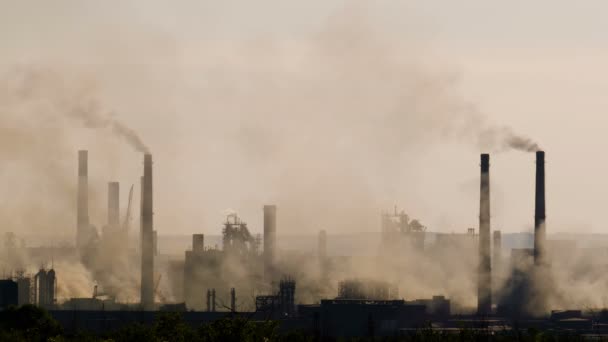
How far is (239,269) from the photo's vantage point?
134m

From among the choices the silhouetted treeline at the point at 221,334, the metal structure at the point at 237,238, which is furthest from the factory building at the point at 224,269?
the silhouetted treeline at the point at 221,334

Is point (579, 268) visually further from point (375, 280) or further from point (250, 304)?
point (250, 304)

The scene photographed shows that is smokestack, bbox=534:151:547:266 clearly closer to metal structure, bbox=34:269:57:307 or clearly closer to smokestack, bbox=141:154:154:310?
smokestack, bbox=141:154:154:310

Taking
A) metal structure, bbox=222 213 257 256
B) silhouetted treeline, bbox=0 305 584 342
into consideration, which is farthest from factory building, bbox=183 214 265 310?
silhouetted treeline, bbox=0 305 584 342

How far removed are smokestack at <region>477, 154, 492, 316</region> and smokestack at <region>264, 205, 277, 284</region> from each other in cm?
2927

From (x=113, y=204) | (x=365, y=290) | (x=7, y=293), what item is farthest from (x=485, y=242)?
(x=113, y=204)

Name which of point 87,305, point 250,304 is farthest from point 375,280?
point 87,305

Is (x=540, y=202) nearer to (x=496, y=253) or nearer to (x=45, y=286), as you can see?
(x=496, y=253)

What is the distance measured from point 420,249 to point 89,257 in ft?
124

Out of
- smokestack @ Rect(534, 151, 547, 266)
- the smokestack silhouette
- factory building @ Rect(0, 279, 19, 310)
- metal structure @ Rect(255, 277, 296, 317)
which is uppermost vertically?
smokestack @ Rect(534, 151, 547, 266)

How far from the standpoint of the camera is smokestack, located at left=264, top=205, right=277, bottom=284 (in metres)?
138

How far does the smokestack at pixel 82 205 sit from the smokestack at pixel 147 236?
970 inches

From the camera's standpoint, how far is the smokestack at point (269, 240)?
454ft

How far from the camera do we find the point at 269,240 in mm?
141750
